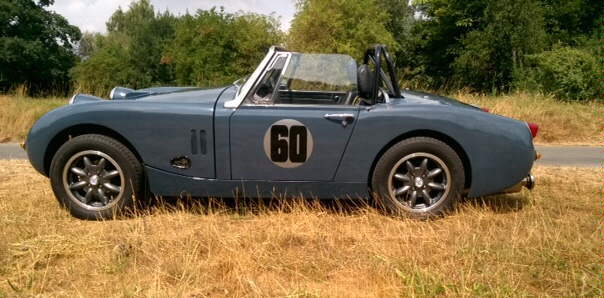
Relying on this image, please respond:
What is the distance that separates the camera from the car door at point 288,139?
3693 millimetres

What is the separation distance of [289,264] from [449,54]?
32.6 m

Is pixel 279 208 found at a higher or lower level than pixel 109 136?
lower

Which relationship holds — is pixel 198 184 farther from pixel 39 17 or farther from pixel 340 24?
pixel 39 17

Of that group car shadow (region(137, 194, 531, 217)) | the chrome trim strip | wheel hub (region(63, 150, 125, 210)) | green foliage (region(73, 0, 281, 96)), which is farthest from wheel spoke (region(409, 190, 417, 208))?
green foliage (region(73, 0, 281, 96))

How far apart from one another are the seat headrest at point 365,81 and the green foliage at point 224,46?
26.2 meters

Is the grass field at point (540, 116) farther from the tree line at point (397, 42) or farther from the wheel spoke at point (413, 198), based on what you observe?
the wheel spoke at point (413, 198)

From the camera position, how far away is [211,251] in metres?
3.11

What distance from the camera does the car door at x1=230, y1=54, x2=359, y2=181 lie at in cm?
369

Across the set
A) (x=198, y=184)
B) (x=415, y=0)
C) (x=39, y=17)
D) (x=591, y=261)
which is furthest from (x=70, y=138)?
(x=39, y=17)

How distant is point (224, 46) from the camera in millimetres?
34094

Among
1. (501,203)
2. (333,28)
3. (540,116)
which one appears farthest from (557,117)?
(333,28)

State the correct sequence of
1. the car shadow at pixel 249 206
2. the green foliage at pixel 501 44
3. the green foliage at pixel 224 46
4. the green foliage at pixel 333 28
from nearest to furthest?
the car shadow at pixel 249 206 < the green foliage at pixel 501 44 < the green foliage at pixel 333 28 < the green foliage at pixel 224 46

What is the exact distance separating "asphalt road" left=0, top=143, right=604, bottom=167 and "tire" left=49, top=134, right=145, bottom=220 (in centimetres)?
341

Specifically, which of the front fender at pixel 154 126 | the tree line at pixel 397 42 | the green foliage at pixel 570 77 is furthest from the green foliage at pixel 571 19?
the front fender at pixel 154 126
